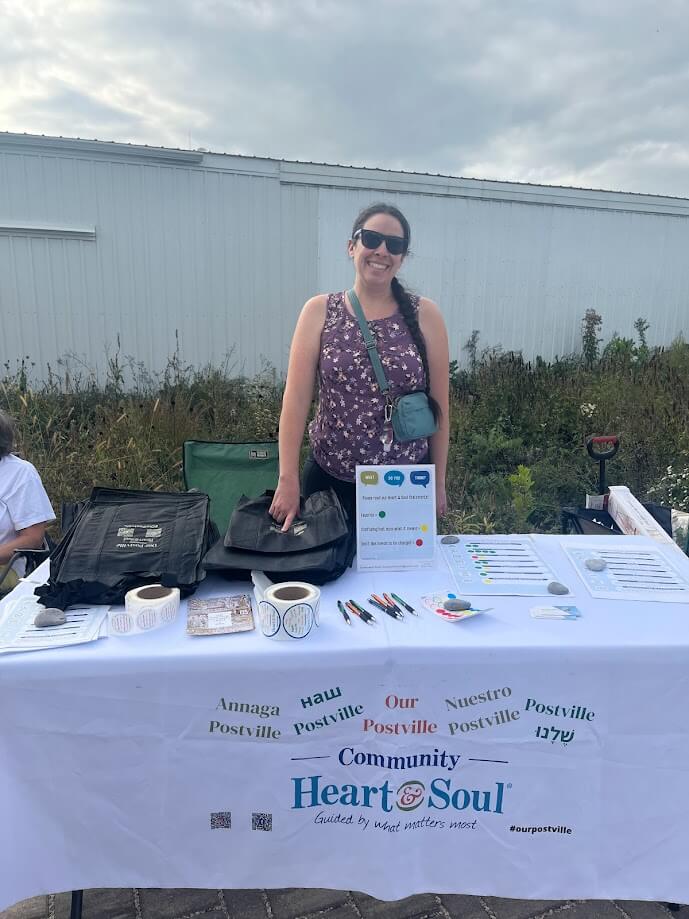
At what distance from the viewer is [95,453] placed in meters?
3.69

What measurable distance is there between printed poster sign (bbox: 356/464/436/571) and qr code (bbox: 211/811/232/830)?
0.68 meters

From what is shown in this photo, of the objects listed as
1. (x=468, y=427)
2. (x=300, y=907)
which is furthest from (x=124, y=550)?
A: (x=468, y=427)

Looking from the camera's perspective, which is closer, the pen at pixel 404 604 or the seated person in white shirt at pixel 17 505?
the pen at pixel 404 604

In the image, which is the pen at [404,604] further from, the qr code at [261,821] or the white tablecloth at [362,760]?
the qr code at [261,821]

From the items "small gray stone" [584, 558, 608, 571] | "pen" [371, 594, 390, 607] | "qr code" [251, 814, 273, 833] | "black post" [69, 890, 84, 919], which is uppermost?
"small gray stone" [584, 558, 608, 571]

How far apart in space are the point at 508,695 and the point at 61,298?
5.62 metres

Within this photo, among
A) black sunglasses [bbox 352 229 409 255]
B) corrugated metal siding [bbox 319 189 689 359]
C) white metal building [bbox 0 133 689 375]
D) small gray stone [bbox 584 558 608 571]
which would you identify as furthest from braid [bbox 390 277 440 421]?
corrugated metal siding [bbox 319 189 689 359]

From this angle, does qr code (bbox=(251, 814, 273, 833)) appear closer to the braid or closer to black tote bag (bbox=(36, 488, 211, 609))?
black tote bag (bbox=(36, 488, 211, 609))

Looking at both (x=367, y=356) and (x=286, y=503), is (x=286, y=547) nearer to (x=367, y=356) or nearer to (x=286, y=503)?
(x=286, y=503)

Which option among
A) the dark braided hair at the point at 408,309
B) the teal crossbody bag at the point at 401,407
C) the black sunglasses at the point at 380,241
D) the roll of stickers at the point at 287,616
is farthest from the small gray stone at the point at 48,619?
the black sunglasses at the point at 380,241

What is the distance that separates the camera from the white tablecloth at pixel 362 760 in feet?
4.15

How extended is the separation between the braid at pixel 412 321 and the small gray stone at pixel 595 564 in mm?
657

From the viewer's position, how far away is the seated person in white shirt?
2027mm

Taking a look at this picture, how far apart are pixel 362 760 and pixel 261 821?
0.90ft
